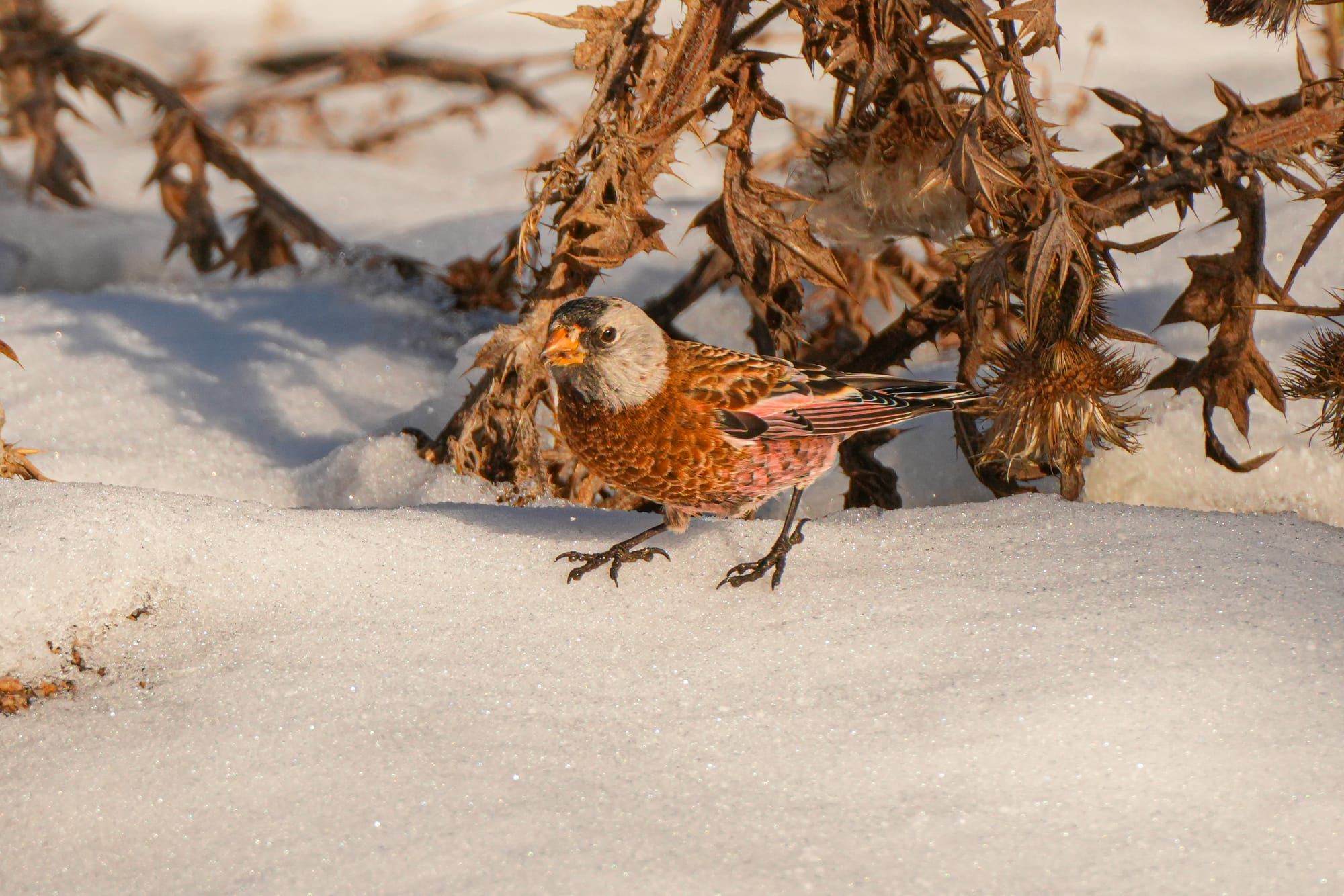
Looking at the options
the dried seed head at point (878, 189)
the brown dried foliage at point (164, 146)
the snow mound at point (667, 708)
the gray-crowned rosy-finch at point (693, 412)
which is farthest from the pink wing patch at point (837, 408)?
the brown dried foliage at point (164, 146)

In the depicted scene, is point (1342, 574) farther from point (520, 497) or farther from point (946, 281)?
point (520, 497)

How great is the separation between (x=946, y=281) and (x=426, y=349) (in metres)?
1.60

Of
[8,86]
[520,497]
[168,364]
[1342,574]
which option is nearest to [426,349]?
[168,364]

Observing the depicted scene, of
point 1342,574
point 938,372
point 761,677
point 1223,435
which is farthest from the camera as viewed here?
point 938,372

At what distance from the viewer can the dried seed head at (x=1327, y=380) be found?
6.48 feet

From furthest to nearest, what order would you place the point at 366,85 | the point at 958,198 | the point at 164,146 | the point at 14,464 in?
the point at 366,85
the point at 164,146
the point at 958,198
the point at 14,464

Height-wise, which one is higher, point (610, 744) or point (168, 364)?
point (168, 364)

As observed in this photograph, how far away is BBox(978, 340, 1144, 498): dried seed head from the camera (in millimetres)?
1996

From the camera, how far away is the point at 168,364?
125 inches

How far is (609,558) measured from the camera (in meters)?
2.04

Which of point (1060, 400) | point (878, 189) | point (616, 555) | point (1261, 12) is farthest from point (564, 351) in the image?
point (1261, 12)

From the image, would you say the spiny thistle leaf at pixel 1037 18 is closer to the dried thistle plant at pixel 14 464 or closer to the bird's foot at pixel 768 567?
the bird's foot at pixel 768 567

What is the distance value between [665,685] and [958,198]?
1.07 m

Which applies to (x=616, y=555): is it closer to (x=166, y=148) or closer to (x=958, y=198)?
(x=958, y=198)
